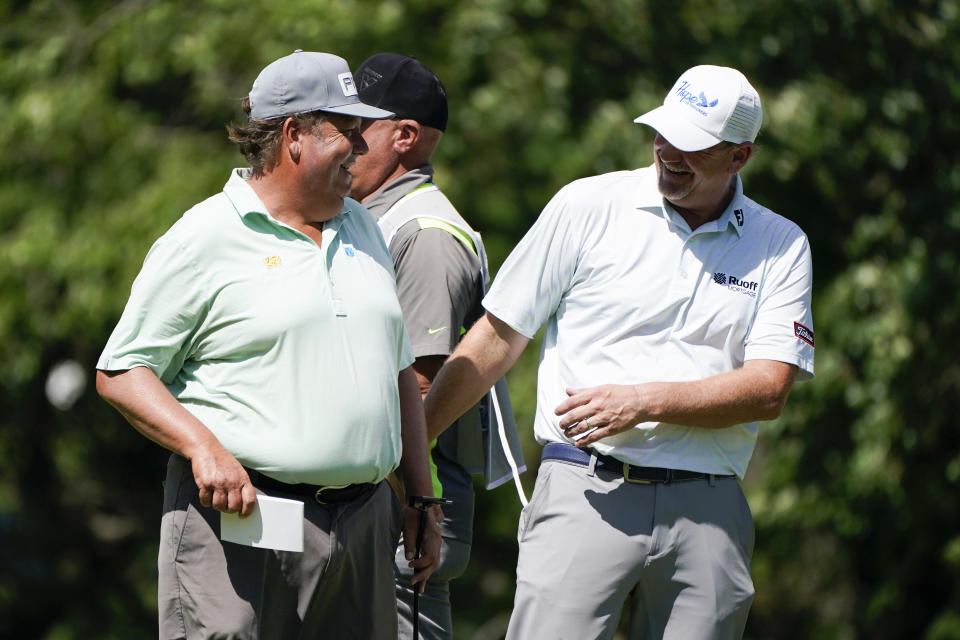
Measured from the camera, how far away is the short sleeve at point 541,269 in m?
3.51

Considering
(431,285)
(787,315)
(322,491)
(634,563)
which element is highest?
(431,285)

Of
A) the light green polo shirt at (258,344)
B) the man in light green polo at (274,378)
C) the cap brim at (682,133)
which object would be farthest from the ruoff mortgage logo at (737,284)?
the light green polo shirt at (258,344)

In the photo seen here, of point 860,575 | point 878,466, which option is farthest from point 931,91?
point 860,575

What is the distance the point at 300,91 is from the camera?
3.13 metres

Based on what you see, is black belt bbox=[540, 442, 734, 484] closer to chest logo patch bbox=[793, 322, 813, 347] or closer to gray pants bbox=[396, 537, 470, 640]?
chest logo patch bbox=[793, 322, 813, 347]

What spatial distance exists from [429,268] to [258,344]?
0.85 meters

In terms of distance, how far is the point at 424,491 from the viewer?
3.46m

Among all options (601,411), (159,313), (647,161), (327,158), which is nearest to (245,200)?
(327,158)

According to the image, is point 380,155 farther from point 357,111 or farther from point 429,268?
point 357,111

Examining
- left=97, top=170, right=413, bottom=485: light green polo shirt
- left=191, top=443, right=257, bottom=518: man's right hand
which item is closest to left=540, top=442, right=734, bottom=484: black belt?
left=97, top=170, right=413, bottom=485: light green polo shirt

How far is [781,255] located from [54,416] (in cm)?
937

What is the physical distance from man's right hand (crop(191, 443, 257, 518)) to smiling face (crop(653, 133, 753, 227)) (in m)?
1.30

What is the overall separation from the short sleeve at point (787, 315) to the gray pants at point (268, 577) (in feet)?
3.49

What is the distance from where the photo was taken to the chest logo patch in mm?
3516
